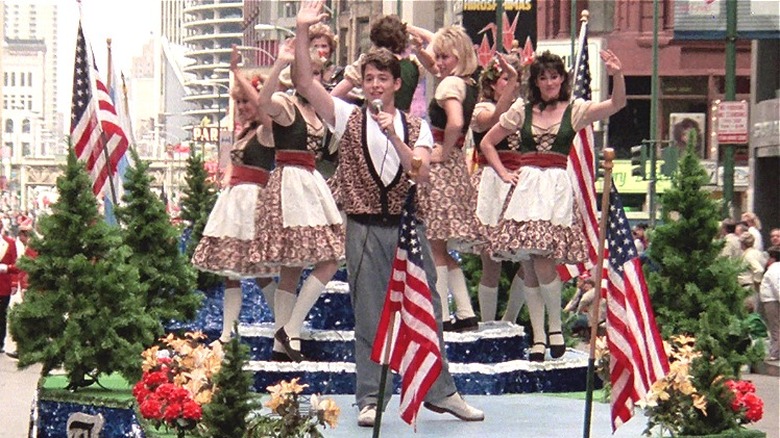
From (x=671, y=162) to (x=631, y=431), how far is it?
101 ft

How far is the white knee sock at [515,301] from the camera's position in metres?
14.7

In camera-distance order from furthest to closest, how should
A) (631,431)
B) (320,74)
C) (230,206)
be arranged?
(230,206)
(320,74)
(631,431)

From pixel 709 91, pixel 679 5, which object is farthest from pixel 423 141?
pixel 709 91

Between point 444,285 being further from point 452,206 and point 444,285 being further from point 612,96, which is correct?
point 612,96

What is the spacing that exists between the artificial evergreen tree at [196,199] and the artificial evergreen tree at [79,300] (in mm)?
5787

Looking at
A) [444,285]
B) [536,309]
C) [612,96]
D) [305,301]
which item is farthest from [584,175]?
[305,301]

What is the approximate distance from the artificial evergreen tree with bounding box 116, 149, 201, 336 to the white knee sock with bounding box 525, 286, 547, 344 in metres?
3.26

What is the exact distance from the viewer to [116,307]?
12219 millimetres

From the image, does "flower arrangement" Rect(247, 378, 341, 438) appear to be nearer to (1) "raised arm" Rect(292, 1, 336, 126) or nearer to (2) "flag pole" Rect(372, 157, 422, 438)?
(2) "flag pole" Rect(372, 157, 422, 438)

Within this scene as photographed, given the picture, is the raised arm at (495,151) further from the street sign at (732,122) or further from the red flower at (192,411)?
the street sign at (732,122)

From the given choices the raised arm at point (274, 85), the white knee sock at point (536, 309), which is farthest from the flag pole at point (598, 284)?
the white knee sock at point (536, 309)

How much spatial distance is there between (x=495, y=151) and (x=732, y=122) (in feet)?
48.6

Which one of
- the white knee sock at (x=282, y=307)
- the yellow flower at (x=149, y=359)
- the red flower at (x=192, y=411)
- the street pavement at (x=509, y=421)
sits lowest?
the street pavement at (x=509, y=421)

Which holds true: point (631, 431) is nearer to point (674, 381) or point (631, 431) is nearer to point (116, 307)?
point (674, 381)
